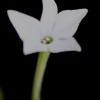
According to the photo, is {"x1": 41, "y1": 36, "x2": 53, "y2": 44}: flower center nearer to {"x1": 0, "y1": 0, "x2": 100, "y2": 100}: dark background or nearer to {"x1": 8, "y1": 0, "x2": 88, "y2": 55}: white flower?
{"x1": 8, "y1": 0, "x2": 88, "y2": 55}: white flower

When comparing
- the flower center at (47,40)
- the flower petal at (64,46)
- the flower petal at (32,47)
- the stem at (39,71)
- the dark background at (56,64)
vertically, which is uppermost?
the flower petal at (64,46)

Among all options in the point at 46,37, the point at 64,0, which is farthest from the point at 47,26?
the point at 64,0

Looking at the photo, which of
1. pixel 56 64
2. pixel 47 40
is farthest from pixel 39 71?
pixel 56 64

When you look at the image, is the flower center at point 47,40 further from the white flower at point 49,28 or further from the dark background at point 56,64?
the dark background at point 56,64

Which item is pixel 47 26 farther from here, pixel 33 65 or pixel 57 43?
pixel 33 65

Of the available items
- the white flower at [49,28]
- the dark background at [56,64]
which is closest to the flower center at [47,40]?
the white flower at [49,28]

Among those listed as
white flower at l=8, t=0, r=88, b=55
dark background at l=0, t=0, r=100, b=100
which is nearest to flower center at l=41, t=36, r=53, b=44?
white flower at l=8, t=0, r=88, b=55

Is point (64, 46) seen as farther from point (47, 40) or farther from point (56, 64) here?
point (56, 64)
